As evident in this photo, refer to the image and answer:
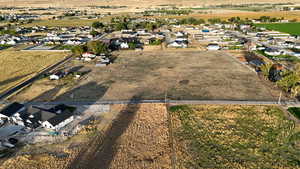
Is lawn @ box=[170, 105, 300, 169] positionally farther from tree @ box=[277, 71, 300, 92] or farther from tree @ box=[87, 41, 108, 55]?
tree @ box=[87, 41, 108, 55]

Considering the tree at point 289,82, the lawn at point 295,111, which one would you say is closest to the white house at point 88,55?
the tree at point 289,82

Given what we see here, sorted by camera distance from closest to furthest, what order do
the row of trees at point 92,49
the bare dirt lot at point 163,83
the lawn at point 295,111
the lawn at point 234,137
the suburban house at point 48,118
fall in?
1. the lawn at point 234,137
2. the suburban house at point 48,118
3. the lawn at point 295,111
4. the bare dirt lot at point 163,83
5. the row of trees at point 92,49

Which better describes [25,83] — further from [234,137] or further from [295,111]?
[295,111]

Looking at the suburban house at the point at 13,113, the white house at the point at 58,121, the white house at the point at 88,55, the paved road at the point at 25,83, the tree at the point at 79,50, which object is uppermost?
the tree at the point at 79,50

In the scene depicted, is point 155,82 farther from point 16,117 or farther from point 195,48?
point 195,48

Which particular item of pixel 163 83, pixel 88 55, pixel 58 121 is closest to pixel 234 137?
pixel 163 83

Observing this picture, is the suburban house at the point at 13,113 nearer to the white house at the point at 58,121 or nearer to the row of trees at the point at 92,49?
the white house at the point at 58,121
